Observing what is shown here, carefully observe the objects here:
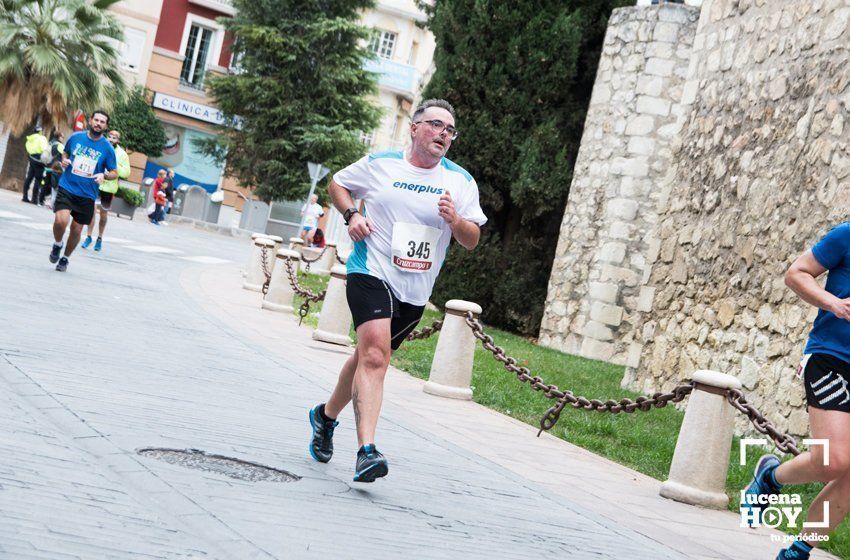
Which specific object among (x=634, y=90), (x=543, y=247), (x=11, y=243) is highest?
(x=634, y=90)

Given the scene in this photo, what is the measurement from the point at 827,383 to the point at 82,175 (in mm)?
11506

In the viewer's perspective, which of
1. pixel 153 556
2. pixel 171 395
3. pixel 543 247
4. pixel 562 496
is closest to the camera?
pixel 153 556

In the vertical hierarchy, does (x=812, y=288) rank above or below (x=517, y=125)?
below

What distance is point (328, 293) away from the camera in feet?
45.1

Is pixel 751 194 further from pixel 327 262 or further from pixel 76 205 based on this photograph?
pixel 327 262

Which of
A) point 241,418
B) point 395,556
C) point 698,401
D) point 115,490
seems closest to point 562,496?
point 698,401

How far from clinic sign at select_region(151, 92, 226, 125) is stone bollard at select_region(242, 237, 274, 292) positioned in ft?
100

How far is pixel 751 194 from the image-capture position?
39.9 ft

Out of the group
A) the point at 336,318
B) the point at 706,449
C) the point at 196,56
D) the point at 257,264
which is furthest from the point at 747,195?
the point at 196,56

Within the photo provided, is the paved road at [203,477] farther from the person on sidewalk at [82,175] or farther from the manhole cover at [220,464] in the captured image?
the person on sidewalk at [82,175]

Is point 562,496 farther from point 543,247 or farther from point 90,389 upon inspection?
point 543,247

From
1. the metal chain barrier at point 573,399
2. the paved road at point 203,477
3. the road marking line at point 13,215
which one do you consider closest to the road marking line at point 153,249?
the road marking line at point 13,215

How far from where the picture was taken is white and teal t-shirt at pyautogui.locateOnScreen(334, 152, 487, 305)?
6160 mm

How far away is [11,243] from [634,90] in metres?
9.66
